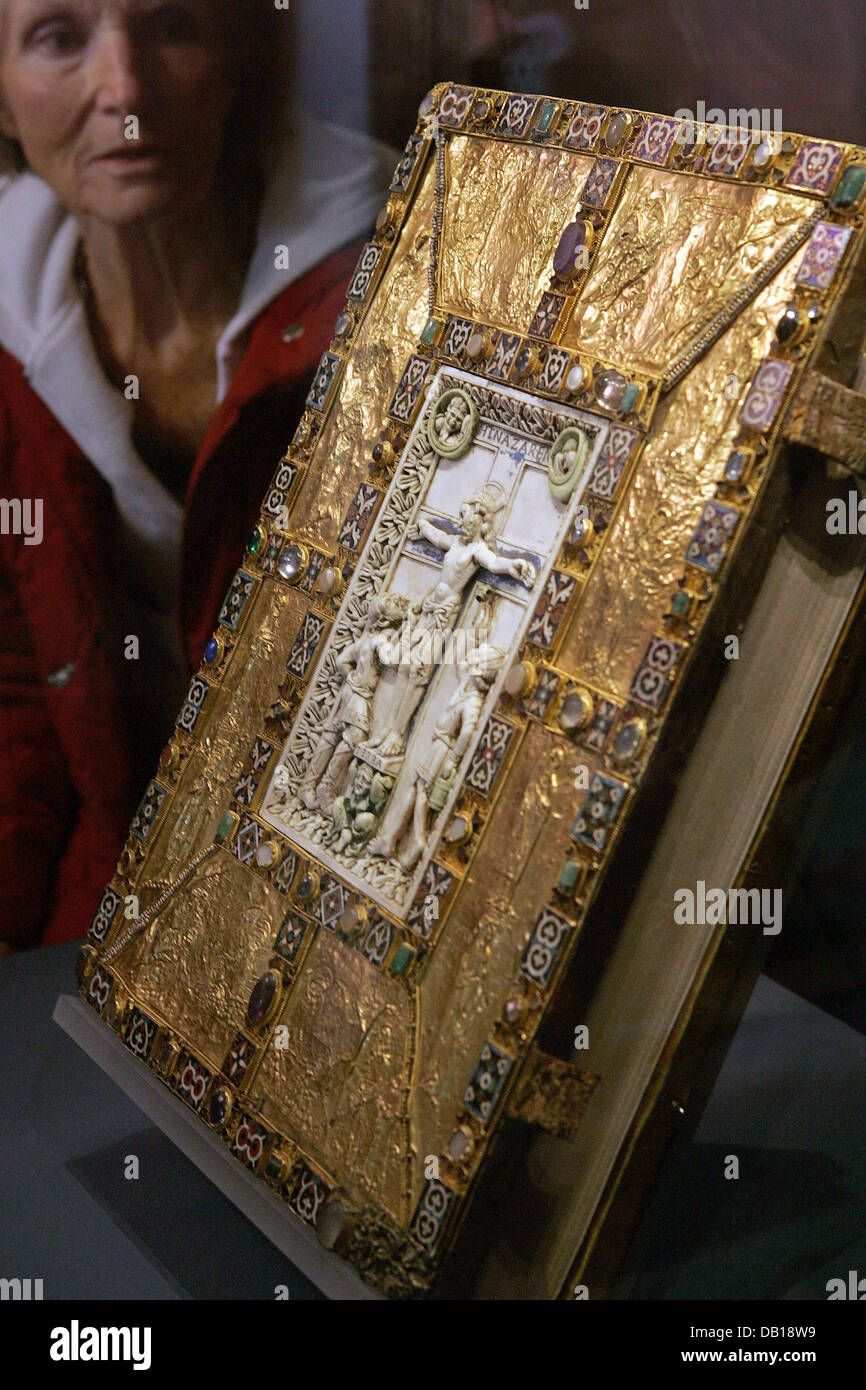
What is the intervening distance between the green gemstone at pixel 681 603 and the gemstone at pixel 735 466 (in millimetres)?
250

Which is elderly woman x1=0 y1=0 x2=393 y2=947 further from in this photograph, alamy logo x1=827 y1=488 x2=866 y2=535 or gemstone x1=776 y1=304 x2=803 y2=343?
alamy logo x1=827 y1=488 x2=866 y2=535

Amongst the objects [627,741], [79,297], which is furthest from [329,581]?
[79,297]

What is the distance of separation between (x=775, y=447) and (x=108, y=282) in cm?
288

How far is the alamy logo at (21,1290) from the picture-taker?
3.55 meters

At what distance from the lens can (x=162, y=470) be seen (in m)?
5.29

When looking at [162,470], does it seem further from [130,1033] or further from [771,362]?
[771,362]

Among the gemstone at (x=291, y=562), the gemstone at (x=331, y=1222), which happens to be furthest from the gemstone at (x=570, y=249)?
the gemstone at (x=331, y=1222)

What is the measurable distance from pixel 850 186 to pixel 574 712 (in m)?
1.20

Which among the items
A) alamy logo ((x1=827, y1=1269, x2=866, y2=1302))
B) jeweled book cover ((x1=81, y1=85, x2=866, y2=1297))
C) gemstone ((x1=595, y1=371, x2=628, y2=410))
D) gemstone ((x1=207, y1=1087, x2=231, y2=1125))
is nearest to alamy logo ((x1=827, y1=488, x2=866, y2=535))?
jeweled book cover ((x1=81, y1=85, x2=866, y2=1297))

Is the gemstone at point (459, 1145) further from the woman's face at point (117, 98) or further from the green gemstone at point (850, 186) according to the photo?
the woman's face at point (117, 98)

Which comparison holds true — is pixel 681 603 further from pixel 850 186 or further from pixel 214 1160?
pixel 214 1160

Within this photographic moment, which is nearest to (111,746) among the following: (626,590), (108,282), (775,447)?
(108,282)

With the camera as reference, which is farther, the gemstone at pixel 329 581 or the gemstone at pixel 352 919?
the gemstone at pixel 329 581

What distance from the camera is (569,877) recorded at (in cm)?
307
